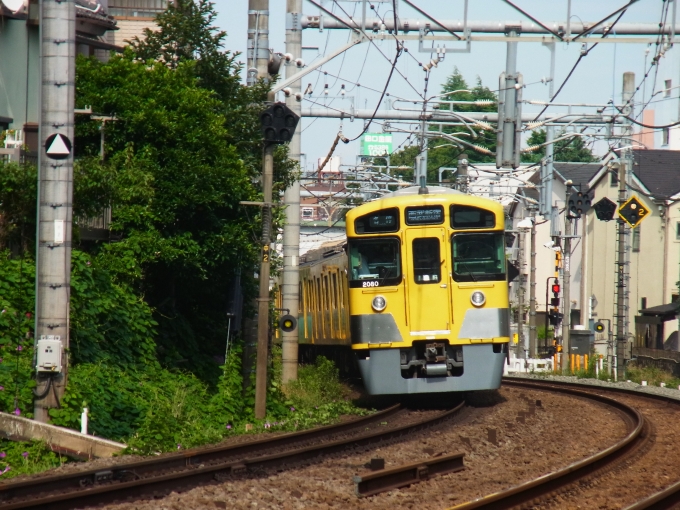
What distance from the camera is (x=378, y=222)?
14.6 metres

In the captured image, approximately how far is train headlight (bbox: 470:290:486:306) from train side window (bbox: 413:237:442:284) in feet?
1.89

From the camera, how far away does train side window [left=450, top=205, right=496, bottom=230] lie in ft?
47.4

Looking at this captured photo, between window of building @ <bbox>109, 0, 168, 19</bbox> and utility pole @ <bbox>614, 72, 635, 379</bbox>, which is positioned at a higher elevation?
window of building @ <bbox>109, 0, 168, 19</bbox>

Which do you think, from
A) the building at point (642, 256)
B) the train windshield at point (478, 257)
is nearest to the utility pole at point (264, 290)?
the train windshield at point (478, 257)

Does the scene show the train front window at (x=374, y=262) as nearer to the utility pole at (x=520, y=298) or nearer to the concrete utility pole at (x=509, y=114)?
the concrete utility pole at (x=509, y=114)

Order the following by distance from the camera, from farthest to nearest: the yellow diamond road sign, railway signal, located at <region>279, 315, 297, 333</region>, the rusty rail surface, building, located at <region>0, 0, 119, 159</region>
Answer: the yellow diamond road sign → building, located at <region>0, 0, 119, 159</region> → railway signal, located at <region>279, 315, 297, 333</region> → the rusty rail surface

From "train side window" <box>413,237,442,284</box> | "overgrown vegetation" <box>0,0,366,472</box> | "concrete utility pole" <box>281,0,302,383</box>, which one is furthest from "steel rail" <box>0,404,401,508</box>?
"concrete utility pole" <box>281,0,302,383</box>

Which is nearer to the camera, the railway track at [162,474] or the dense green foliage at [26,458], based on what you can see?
the railway track at [162,474]

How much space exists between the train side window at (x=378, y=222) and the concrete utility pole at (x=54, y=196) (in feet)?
16.6

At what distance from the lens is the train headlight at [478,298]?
14.1 meters

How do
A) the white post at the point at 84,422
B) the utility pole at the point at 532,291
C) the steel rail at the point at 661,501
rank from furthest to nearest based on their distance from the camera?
the utility pole at the point at 532,291
the white post at the point at 84,422
the steel rail at the point at 661,501

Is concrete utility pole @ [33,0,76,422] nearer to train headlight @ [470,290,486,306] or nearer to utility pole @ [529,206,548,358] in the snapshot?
train headlight @ [470,290,486,306]

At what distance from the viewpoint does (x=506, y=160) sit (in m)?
17.7

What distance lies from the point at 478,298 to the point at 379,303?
147 cm
